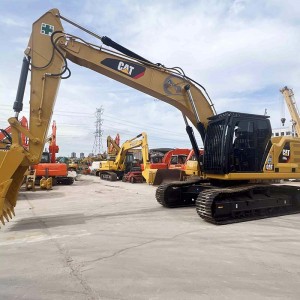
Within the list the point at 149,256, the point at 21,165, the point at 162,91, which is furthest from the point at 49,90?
the point at 149,256

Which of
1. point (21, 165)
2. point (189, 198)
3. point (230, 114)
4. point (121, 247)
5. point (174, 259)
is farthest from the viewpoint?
point (189, 198)

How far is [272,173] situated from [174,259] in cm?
524

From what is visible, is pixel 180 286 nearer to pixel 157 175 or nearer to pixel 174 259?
pixel 174 259

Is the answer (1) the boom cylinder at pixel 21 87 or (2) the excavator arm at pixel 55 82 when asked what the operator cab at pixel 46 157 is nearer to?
(2) the excavator arm at pixel 55 82

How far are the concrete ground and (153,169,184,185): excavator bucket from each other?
9.50 m

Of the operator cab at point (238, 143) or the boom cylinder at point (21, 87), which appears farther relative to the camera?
the operator cab at point (238, 143)

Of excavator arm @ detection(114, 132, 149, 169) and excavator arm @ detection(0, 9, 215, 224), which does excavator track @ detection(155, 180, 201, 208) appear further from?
excavator arm @ detection(114, 132, 149, 169)

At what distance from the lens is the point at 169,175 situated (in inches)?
734

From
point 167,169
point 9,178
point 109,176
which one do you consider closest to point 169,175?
point 167,169

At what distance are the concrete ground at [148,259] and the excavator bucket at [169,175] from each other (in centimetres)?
950

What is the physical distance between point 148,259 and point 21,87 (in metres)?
4.89

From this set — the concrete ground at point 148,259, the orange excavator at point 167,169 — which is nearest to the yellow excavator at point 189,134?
the concrete ground at point 148,259

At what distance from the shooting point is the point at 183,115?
10125 mm

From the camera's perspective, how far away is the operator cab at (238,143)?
343 inches
